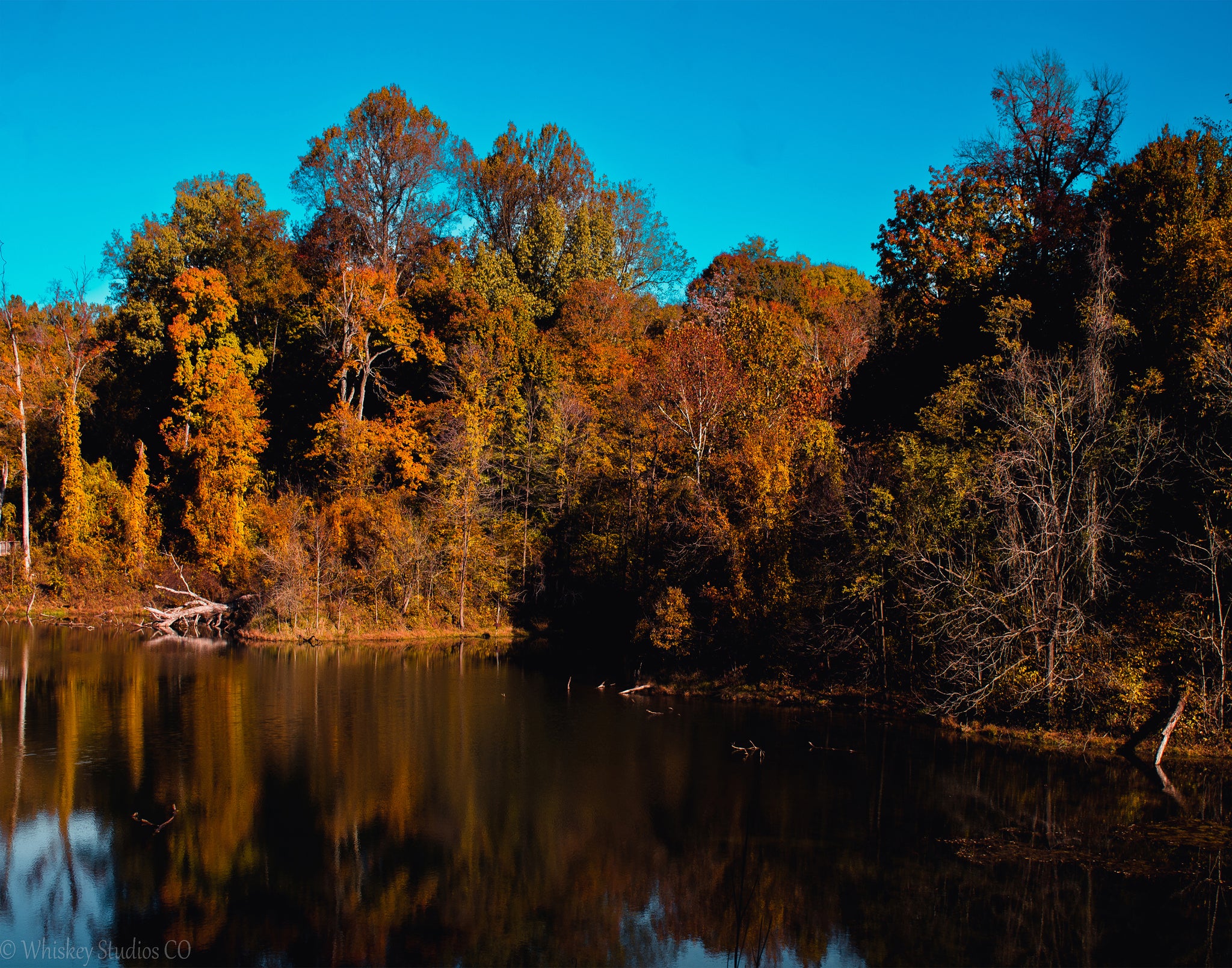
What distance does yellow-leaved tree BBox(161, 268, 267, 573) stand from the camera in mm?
40344

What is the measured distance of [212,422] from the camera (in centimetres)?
4122

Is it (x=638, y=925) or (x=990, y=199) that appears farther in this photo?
(x=990, y=199)

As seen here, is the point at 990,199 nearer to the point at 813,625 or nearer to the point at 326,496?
the point at 813,625

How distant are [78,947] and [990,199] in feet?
96.5

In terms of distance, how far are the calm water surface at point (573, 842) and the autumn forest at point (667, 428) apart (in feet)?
12.5

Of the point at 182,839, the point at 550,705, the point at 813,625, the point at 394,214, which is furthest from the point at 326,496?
the point at 182,839

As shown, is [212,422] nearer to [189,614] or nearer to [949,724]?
[189,614]

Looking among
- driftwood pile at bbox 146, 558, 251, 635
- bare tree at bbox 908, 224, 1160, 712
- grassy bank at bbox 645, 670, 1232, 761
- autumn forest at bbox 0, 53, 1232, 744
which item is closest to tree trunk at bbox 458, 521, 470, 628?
autumn forest at bbox 0, 53, 1232, 744

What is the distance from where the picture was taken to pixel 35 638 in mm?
35000

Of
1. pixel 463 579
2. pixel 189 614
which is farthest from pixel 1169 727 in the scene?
pixel 189 614

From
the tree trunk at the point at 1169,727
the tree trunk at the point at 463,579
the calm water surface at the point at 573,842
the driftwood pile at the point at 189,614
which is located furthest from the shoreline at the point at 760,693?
the driftwood pile at the point at 189,614

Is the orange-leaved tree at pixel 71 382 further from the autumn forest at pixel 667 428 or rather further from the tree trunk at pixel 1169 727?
the tree trunk at pixel 1169 727

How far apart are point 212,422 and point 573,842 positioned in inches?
1254

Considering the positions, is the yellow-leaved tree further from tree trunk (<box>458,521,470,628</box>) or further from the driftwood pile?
tree trunk (<box>458,521,470,628</box>)
